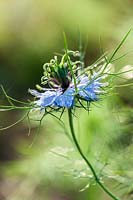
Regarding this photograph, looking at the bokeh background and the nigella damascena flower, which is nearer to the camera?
the nigella damascena flower

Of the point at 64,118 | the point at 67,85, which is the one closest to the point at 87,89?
the point at 67,85

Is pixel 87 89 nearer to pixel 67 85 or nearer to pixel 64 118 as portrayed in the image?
pixel 67 85

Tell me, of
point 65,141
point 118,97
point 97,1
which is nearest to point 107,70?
point 118,97

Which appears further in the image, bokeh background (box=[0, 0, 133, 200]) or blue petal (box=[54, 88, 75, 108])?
bokeh background (box=[0, 0, 133, 200])

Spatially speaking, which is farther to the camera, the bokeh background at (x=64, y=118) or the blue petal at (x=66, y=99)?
the bokeh background at (x=64, y=118)

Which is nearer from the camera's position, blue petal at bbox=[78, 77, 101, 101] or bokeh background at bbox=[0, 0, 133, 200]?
blue petal at bbox=[78, 77, 101, 101]
